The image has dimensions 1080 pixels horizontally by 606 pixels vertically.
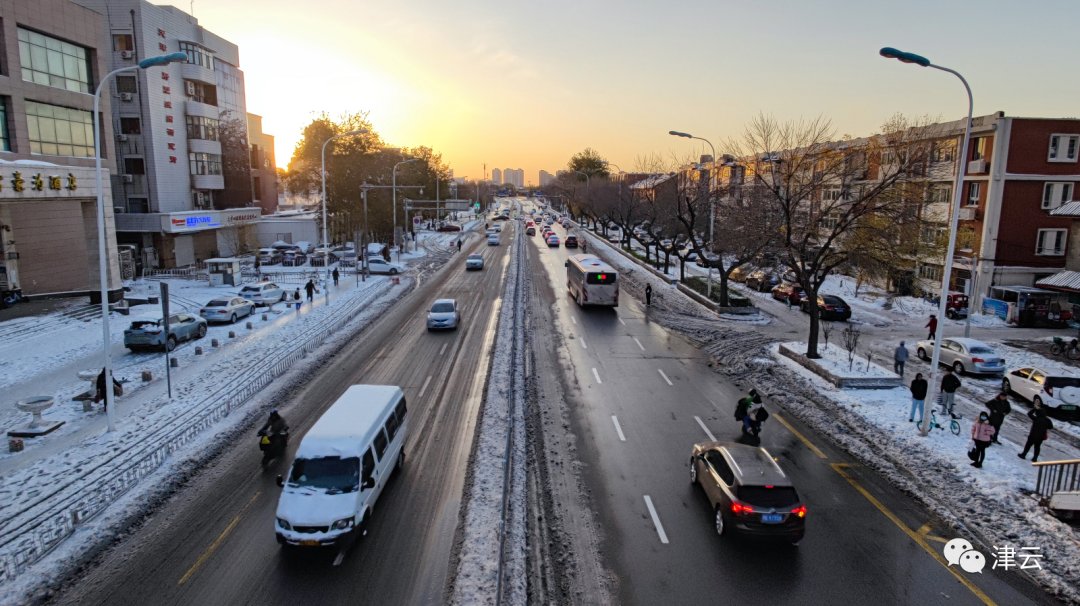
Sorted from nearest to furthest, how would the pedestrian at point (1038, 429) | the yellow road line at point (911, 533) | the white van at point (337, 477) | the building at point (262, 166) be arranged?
the yellow road line at point (911, 533) → the white van at point (337, 477) → the pedestrian at point (1038, 429) → the building at point (262, 166)

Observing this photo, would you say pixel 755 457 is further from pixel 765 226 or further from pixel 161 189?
pixel 161 189

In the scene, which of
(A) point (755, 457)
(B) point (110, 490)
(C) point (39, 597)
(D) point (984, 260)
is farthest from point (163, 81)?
(D) point (984, 260)

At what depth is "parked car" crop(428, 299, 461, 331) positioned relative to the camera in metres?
29.8

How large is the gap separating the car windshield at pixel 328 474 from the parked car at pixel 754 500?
Answer: 706cm

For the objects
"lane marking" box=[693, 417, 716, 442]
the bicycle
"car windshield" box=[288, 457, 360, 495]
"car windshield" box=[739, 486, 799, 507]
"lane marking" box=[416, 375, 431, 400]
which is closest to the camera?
"car windshield" box=[739, 486, 799, 507]

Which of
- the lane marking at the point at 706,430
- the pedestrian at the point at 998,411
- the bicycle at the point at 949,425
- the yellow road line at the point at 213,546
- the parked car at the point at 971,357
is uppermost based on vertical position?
the pedestrian at the point at 998,411

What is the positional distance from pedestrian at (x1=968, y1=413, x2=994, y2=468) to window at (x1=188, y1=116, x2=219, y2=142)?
201ft

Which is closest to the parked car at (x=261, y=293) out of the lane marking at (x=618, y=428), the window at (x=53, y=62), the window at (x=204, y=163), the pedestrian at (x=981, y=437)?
the window at (x=53, y=62)

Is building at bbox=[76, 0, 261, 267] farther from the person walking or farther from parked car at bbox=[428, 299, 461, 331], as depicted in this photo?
the person walking

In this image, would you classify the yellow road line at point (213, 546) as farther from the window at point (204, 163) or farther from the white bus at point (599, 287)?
the window at point (204, 163)

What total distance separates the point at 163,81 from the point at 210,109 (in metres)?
4.82

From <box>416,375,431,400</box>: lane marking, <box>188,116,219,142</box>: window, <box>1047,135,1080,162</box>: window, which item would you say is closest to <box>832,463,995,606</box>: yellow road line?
<box>416,375,431,400</box>: lane marking

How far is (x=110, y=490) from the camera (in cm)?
1307

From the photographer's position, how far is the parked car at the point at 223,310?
3173 cm
